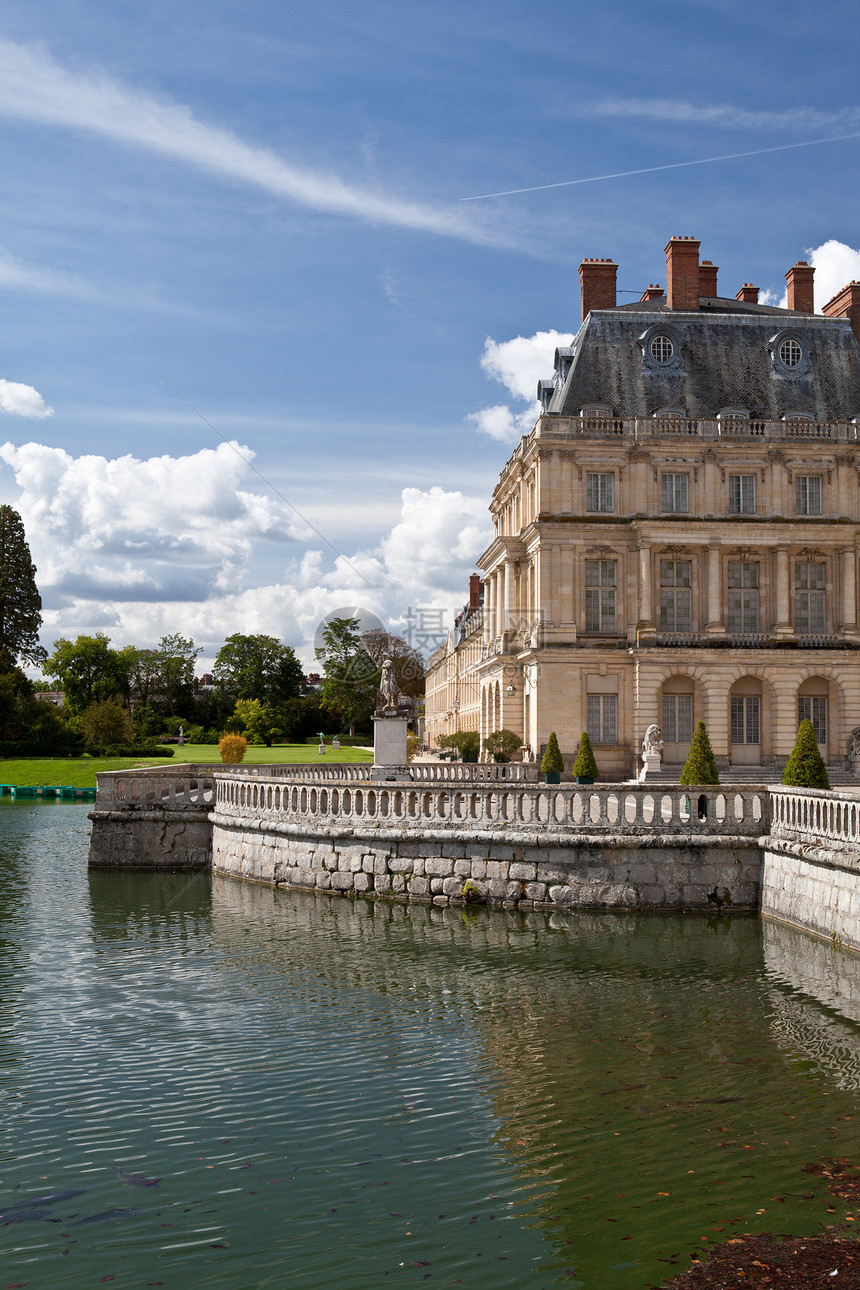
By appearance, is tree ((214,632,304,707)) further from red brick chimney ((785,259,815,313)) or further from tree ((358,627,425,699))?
red brick chimney ((785,259,815,313))

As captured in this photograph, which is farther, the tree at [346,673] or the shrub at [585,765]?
the tree at [346,673]

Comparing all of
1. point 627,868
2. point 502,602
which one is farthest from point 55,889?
point 502,602

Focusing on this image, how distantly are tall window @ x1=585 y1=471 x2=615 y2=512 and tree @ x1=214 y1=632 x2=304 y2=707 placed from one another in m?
55.6

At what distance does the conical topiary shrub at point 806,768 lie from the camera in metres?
19.1

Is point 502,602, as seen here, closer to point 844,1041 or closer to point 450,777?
point 450,777

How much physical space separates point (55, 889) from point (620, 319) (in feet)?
100

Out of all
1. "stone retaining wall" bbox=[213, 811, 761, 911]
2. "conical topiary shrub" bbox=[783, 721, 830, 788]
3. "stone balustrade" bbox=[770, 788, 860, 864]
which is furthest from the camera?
"conical topiary shrub" bbox=[783, 721, 830, 788]

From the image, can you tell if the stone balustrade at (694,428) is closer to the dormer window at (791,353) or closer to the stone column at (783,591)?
the dormer window at (791,353)

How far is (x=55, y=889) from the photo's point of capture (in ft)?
71.8

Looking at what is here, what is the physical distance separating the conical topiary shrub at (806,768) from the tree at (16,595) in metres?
59.0

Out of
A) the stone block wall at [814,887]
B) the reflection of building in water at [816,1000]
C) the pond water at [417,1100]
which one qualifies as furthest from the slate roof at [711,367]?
the reflection of building in water at [816,1000]

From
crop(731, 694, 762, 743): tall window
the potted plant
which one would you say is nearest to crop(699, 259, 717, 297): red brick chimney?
crop(731, 694, 762, 743): tall window

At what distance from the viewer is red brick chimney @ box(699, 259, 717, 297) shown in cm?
4475

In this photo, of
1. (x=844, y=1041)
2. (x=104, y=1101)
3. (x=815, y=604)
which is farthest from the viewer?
(x=815, y=604)
